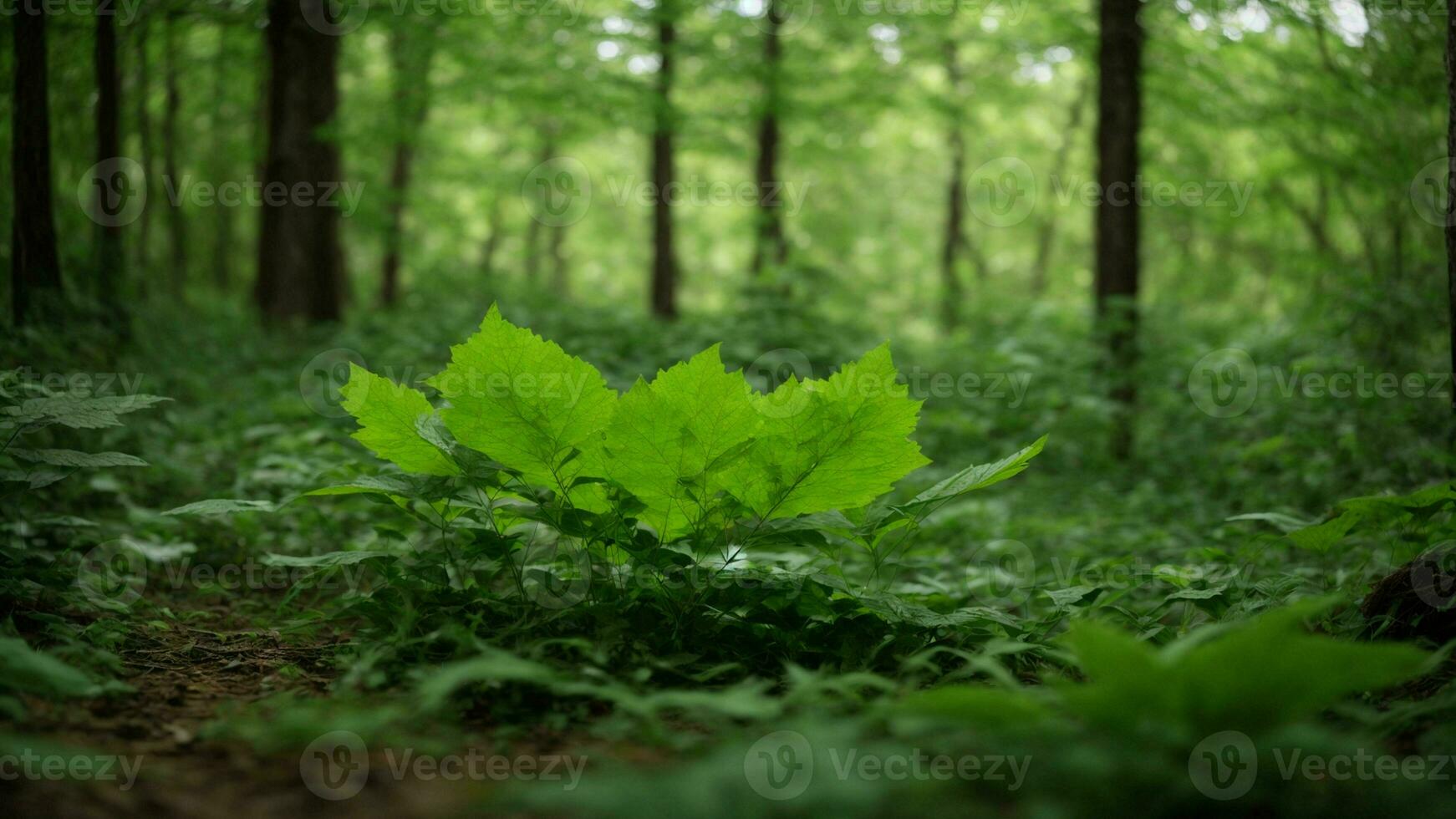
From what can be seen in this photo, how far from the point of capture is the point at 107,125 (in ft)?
18.7

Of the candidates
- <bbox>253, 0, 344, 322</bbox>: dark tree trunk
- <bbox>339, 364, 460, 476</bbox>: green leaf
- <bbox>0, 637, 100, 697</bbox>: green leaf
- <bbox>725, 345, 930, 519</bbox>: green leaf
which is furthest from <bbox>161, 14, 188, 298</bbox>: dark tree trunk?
<bbox>725, 345, 930, 519</bbox>: green leaf

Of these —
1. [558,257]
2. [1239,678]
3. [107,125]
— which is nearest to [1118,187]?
[1239,678]

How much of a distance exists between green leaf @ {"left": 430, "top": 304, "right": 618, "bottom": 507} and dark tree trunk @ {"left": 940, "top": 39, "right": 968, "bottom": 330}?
11400mm

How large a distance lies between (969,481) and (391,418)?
1526 mm

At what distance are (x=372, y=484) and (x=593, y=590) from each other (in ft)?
2.06

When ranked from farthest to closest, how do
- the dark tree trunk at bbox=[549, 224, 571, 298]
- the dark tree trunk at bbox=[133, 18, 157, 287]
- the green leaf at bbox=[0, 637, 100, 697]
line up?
1. the dark tree trunk at bbox=[549, 224, 571, 298]
2. the dark tree trunk at bbox=[133, 18, 157, 287]
3. the green leaf at bbox=[0, 637, 100, 697]

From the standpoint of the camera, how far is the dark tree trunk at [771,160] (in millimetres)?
12406

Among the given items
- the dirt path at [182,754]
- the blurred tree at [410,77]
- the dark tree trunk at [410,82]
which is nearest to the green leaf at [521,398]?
the dirt path at [182,754]

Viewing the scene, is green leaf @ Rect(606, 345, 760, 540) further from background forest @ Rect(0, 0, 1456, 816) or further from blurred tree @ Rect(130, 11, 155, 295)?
blurred tree @ Rect(130, 11, 155, 295)

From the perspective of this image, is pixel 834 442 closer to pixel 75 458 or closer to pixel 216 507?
pixel 216 507

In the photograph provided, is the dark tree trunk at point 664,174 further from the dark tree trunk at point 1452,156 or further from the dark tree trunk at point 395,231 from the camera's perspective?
the dark tree trunk at point 1452,156

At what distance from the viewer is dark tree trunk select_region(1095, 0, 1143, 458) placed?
8039 mm

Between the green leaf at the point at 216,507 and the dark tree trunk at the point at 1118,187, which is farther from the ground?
the dark tree trunk at the point at 1118,187

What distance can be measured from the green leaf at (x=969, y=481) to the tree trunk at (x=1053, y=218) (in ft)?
54.4
